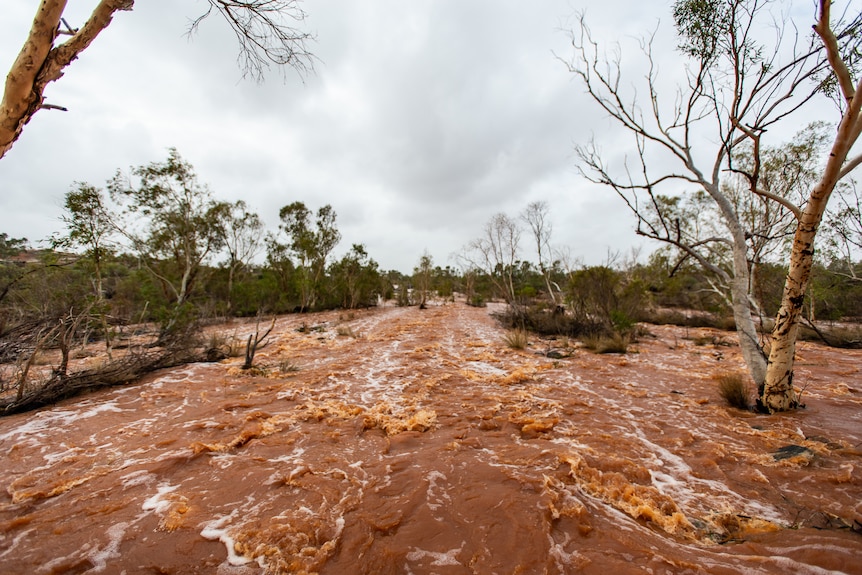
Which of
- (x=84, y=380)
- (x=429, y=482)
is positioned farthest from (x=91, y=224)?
(x=429, y=482)

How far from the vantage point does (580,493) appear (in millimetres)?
2537

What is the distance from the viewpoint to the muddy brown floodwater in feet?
6.29

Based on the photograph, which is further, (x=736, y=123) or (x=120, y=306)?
(x=120, y=306)

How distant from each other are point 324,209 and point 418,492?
2471 cm

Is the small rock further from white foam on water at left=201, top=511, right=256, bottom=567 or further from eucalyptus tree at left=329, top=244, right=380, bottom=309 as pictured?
eucalyptus tree at left=329, top=244, right=380, bottom=309

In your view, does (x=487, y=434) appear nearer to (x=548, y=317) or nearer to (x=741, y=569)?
(x=741, y=569)

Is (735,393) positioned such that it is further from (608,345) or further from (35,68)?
(35,68)

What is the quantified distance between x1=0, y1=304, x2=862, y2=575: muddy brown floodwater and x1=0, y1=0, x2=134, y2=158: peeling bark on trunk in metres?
2.61

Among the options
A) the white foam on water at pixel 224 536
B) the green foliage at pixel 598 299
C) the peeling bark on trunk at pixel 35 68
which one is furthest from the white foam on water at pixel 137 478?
the green foliage at pixel 598 299

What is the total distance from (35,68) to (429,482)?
12.7ft

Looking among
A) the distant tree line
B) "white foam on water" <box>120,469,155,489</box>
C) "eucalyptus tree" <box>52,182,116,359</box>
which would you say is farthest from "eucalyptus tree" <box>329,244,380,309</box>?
"white foam on water" <box>120,469,155,489</box>

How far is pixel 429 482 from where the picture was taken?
274 centimetres

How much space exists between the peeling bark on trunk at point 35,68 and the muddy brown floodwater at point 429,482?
8.58ft

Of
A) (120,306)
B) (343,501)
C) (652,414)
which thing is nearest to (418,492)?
(343,501)
